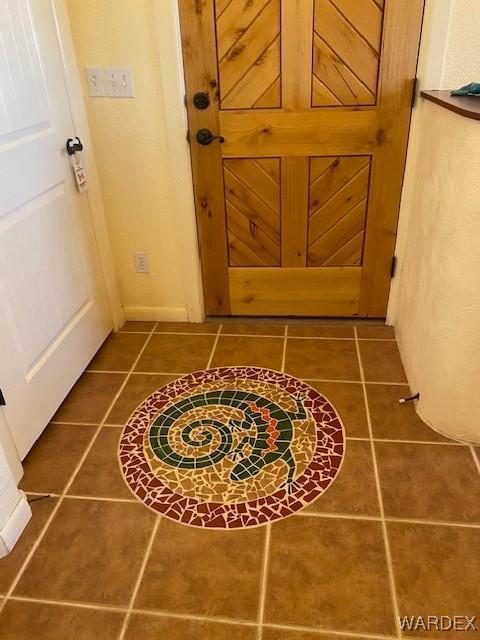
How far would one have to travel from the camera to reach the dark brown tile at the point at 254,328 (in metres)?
2.49

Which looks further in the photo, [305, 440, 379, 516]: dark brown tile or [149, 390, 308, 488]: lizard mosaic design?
[149, 390, 308, 488]: lizard mosaic design

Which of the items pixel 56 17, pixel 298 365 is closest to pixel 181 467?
pixel 298 365

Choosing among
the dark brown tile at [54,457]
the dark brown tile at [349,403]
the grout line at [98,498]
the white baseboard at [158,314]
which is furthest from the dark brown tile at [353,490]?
the white baseboard at [158,314]

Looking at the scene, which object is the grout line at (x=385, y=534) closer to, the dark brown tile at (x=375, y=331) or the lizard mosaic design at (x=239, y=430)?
Answer: the lizard mosaic design at (x=239, y=430)

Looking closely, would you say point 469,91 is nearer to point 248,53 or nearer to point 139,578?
point 248,53

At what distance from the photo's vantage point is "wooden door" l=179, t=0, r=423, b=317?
194 centimetres

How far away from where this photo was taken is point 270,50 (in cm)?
199

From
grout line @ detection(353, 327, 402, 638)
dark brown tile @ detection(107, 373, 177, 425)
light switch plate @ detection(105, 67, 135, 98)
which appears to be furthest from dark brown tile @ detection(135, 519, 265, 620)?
light switch plate @ detection(105, 67, 135, 98)

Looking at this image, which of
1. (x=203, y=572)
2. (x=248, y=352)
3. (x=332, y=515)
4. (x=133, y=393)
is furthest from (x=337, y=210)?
(x=203, y=572)

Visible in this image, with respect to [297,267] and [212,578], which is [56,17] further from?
→ [212,578]

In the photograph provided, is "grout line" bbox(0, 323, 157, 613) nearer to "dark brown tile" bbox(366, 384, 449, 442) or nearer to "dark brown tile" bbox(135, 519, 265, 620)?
"dark brown tile" bbox(135, 519, 265, 620)

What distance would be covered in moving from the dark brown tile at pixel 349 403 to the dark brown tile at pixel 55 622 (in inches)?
39.1

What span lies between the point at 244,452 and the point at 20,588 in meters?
0.79

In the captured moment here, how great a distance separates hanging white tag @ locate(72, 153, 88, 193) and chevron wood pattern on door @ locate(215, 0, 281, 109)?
0.65 metres
